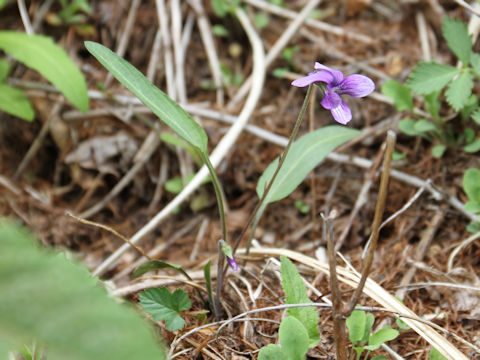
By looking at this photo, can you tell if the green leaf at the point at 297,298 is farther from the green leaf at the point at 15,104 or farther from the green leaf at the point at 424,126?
the green leaf at the point at 15,104

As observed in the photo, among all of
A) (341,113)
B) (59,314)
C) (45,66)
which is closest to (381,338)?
(341,113)

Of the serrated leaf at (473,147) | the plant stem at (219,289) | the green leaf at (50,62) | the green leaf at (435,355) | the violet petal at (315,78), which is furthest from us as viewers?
the green leaf at (50,62)

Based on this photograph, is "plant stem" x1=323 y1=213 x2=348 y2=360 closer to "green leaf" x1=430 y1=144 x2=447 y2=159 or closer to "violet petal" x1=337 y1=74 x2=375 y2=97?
"violet petal" x1=337 y1=74 x2=375 y2=97

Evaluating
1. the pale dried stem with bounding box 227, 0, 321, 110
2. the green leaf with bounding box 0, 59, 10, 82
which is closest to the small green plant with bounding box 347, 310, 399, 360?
the pale dried stem with bounding box 227, 0, 321, 110

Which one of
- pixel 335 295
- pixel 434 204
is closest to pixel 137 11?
pixel 434 204

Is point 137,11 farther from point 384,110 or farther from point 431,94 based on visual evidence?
point 431,94

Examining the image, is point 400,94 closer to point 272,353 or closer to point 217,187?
point 217,187

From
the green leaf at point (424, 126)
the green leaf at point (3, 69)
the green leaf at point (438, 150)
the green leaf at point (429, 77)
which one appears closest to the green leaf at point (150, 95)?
the green leaf at point (429, 77)
